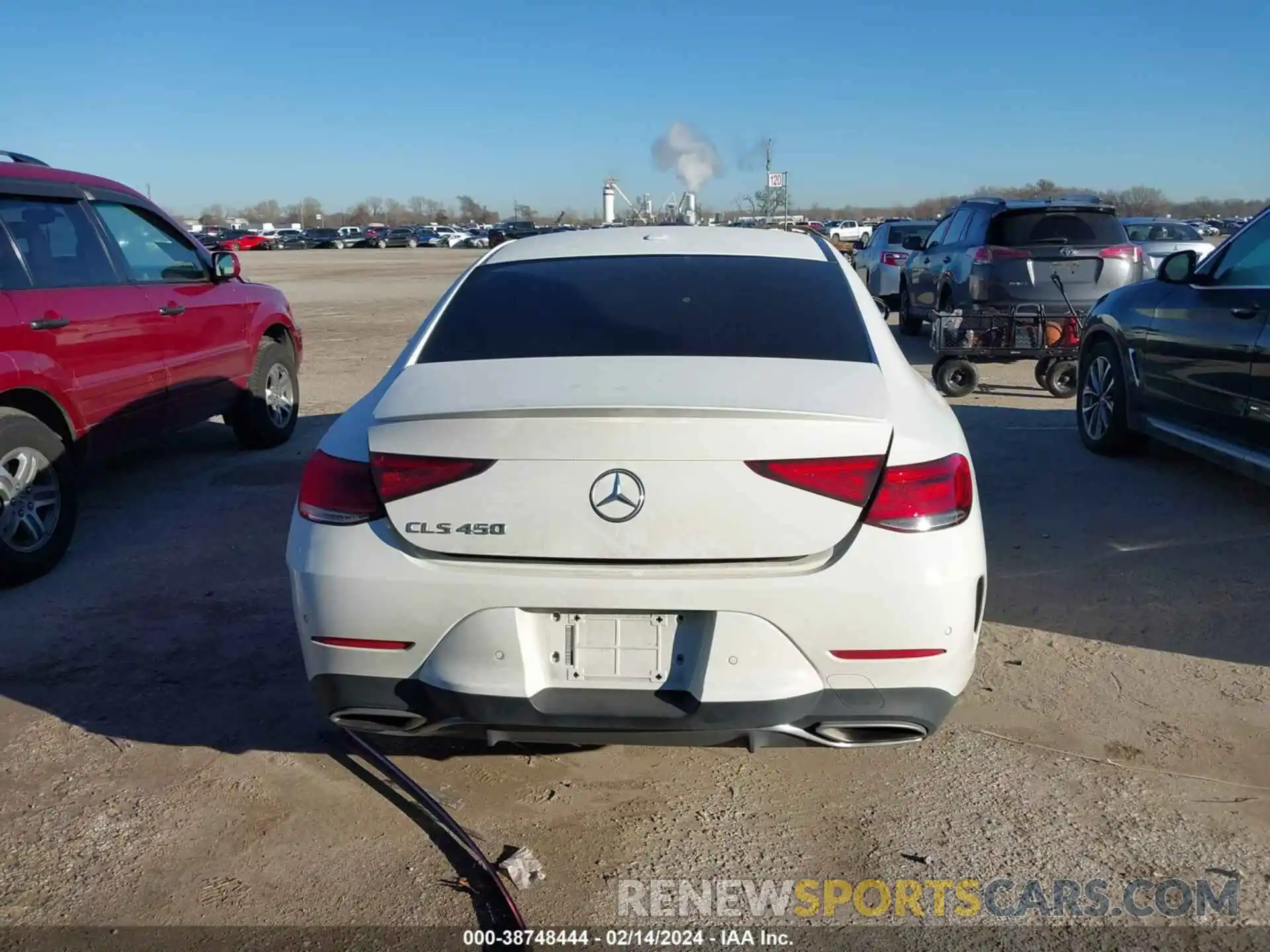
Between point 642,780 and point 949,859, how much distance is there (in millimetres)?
954

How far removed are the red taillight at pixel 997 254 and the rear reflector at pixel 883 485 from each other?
870cm

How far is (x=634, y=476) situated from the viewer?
9.06 feet

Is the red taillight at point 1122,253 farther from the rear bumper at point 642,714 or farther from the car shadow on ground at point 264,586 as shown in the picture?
the rear bumper at point 642,714

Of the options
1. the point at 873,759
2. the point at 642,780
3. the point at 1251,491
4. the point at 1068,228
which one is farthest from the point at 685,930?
the point at 1068,228

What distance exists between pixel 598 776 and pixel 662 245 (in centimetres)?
198

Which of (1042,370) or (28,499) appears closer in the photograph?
(28,499)

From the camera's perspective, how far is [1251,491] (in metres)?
6.52

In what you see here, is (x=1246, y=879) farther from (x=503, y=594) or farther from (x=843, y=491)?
(x=503, y=594)

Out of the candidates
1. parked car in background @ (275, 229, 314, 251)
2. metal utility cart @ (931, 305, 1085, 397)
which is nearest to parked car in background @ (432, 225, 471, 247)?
parked car in background @ (275, 229, 314, 251)

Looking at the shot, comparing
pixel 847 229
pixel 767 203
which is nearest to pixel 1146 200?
pixel 847 229

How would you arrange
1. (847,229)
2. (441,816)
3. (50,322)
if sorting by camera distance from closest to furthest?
(441,816) < (50,322) < (847,229)

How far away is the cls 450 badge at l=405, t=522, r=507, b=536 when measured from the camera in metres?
2.80

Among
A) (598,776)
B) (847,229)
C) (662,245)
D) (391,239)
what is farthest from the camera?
(391,239)

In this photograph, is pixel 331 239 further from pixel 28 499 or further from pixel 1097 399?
pixel 28 499
